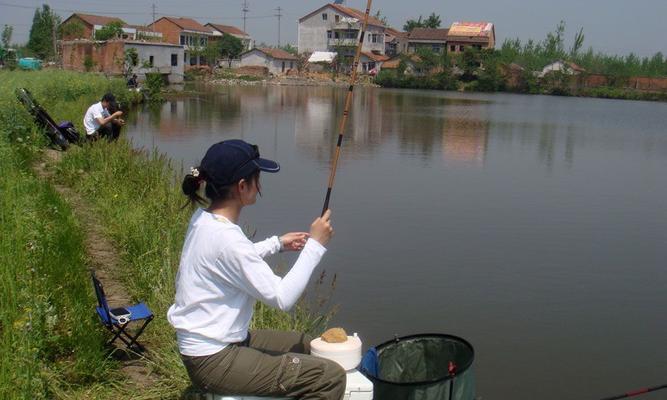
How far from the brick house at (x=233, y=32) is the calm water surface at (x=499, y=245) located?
5721cm

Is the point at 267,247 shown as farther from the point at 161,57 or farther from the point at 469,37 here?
the point at 469,37

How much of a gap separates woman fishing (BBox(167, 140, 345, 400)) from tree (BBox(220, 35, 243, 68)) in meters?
67.3

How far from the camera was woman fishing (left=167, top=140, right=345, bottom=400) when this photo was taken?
2.43 meters

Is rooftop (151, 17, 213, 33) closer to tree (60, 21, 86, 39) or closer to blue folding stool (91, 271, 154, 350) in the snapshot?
tree (60, 21, 86, 39)

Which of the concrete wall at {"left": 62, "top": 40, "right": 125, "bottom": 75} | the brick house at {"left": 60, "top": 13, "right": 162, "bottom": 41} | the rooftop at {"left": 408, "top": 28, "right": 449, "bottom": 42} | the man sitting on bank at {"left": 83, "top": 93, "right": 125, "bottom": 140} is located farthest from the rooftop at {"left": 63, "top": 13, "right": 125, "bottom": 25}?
the man sitting on bank at {"left": 83, "top": 93, "right": 125, "bottom": 140}

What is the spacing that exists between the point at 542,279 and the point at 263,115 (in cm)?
1938

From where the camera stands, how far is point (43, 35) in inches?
2484

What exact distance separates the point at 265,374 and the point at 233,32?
79.2 metres

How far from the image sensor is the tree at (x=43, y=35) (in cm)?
6203

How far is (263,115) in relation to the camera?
25.6 metres

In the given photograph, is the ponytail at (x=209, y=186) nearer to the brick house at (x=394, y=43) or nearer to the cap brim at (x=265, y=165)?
the cap brim at (x=265, y=165)

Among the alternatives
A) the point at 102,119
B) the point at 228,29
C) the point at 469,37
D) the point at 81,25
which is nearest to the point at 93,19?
the point at 81,25

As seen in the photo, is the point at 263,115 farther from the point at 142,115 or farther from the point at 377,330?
the point at 377,330

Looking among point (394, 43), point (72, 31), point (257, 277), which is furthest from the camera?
point (394, 43)
